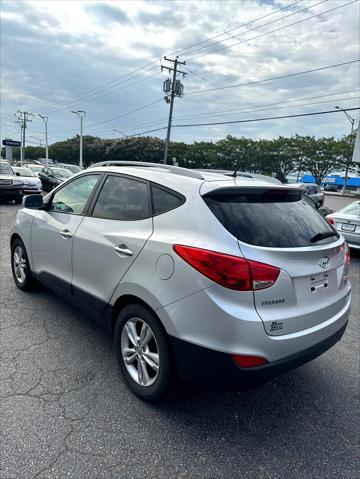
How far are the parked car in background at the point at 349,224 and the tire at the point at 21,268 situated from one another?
625 centimetres

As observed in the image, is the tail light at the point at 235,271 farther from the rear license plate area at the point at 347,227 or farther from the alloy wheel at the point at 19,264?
the rear license plate area at the point at 347,227

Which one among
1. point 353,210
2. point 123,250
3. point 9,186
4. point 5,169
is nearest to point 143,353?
point 123,250

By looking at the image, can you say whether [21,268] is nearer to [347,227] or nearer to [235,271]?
[235,271]

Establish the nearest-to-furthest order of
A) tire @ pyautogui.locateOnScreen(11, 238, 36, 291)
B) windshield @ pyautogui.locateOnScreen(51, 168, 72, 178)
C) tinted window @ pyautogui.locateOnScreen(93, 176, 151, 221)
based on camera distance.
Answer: tinted window @ pyautogui.locateOnScreen(93, 176, 151, 221)
tire @ pyautogui.locateOnScreen(11, 238, 36, 291)
windshield @ pyautogui.locateOnScreen(51, 168, 72, 178)

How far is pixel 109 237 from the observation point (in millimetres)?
2803

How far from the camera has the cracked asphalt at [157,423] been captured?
207 cm

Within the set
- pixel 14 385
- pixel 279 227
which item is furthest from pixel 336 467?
pixel 14 385

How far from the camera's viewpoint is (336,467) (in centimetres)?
216

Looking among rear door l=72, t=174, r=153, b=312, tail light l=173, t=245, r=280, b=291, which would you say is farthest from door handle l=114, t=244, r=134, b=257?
tail light l=173, t=245, r=280, b=291

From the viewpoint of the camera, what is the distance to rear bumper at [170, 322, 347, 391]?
2.10 meters

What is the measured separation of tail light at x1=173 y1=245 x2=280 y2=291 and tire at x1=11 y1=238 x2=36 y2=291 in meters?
2.92

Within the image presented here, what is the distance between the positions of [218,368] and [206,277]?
56 cm

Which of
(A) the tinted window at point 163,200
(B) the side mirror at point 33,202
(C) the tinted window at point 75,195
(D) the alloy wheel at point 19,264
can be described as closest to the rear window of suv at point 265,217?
(A) the tinted window at point 163,200

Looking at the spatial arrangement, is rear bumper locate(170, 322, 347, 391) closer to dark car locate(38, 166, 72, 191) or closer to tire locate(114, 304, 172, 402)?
tire locate(114, 304, 172, 402)
